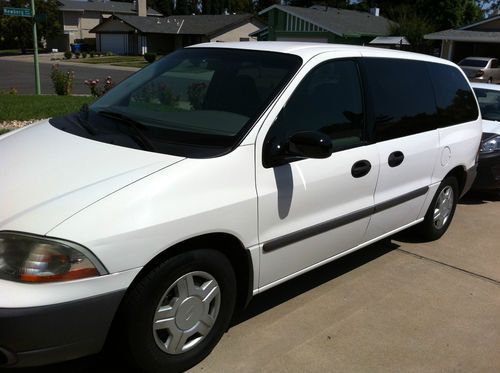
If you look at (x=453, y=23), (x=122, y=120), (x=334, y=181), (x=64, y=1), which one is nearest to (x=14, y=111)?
(x=122, y=120)

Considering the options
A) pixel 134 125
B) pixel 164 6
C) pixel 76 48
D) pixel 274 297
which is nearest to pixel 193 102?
pixel 134 125

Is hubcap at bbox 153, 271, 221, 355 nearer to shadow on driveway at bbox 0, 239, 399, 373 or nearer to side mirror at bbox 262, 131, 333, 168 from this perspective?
shadow on driveway at bbox 0, 239, 399, 373

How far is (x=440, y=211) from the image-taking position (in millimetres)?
5047

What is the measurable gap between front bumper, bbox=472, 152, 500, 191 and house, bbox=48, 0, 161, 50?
65430mm

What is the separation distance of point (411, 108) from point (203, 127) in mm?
1933

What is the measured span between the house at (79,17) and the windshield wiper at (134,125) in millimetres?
67180

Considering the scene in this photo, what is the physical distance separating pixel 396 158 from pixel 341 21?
37599 millimetres

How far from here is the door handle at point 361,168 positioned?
354 cm

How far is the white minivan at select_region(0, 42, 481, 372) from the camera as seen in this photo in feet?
7.47

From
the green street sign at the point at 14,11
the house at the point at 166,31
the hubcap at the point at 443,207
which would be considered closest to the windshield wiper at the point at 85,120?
the hubcap at the point at 443,207

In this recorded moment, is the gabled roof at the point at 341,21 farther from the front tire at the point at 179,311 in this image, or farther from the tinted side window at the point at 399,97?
the front tire at the point at 179,311

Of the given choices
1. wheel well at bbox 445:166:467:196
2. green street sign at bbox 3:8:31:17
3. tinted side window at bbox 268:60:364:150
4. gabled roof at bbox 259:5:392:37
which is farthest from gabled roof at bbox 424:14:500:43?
tinted side window at bbox 268:60:364:150

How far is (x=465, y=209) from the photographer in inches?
254

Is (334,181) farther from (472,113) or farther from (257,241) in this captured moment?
(472,113)
